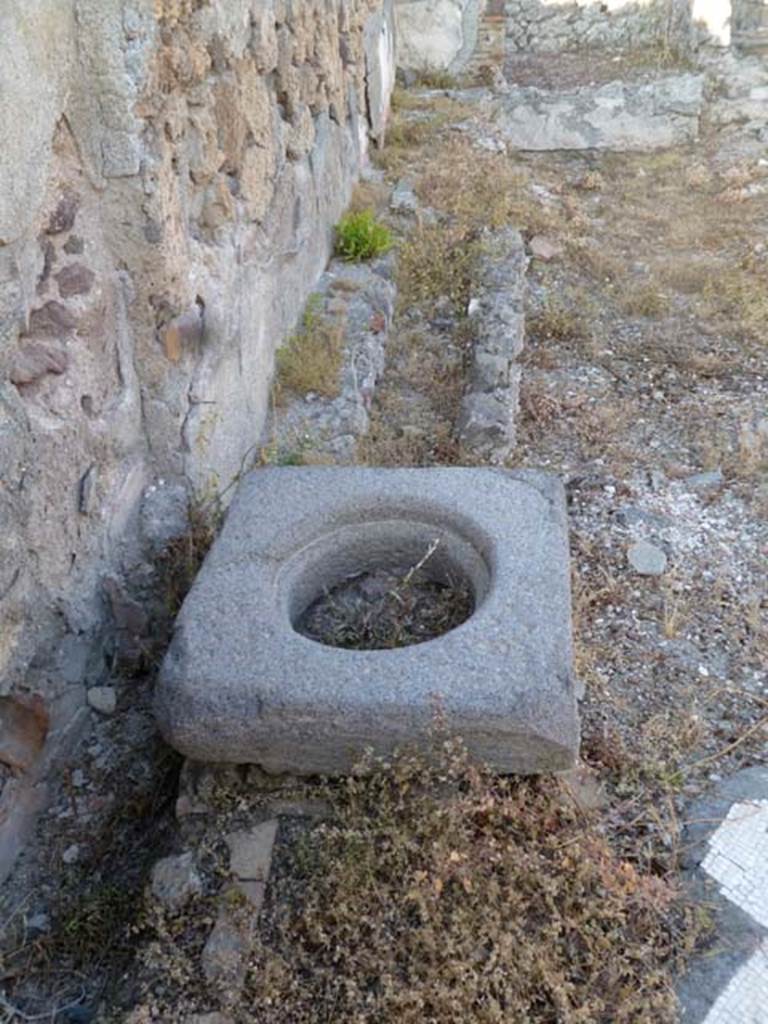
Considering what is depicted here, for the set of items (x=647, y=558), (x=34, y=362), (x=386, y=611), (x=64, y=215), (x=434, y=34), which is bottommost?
(x=647, y=558)

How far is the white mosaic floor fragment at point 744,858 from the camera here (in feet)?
6.72

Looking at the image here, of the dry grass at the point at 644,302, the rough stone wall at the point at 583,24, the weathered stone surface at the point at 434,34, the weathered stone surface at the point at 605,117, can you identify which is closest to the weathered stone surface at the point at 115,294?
the dry grass at the point at 644,302

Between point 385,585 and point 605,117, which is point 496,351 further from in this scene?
point 605,117

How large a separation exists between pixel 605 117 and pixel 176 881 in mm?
6433

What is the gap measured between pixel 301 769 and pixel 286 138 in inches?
102

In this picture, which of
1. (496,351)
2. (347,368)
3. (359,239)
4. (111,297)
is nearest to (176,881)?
(111,297)

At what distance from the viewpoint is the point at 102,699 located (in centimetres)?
246

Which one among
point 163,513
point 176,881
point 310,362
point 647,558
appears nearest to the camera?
point 176,881

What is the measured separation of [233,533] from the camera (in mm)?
2404

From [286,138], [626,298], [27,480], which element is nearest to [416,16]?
[626,298]

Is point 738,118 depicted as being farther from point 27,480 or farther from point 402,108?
point 27,480

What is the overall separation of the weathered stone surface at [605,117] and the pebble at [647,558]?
15.2 ft

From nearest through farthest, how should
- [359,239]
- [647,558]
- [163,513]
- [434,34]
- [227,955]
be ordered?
[227,955]
[163,513]
[647,558]
[359,239]
[434,34]

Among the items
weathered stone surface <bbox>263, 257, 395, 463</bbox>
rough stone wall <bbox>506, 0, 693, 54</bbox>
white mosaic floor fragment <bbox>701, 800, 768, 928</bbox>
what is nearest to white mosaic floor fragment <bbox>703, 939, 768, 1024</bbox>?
white mosaic floor fragment <bbox>701, 800, 768, 928</bbox>
